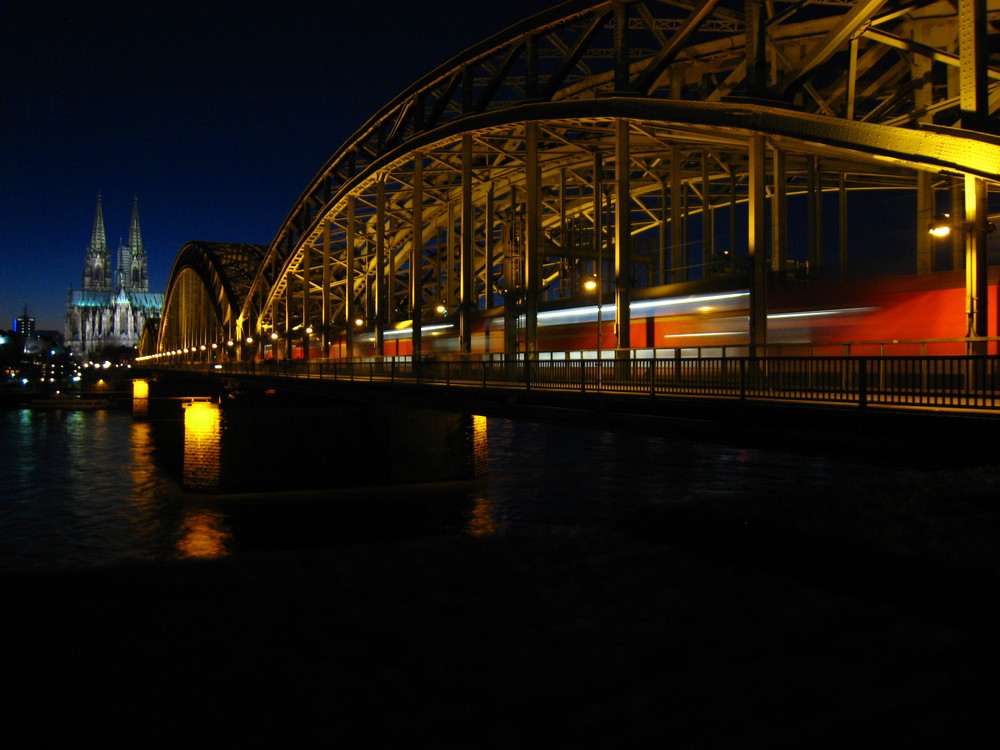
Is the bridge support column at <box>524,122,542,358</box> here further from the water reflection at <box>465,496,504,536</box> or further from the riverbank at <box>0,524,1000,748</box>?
the riverbank at <box>0,524,1000,748</box>

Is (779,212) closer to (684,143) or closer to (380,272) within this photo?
(684,143)

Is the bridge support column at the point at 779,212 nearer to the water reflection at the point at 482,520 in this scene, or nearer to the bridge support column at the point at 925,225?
the bridge support column at the point at 925,225

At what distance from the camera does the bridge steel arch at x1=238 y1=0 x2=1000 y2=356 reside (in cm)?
1916

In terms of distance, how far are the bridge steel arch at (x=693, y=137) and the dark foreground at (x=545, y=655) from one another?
783 cm

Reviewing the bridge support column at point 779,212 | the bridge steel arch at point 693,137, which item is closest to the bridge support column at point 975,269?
the bridge steel arch at point 693,137

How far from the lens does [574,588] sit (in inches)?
607

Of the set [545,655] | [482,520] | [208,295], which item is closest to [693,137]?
[482,520]

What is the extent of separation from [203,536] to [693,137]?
2331cm

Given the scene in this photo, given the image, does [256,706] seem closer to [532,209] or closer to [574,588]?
[574,588]

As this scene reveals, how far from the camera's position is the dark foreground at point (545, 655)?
8.99m

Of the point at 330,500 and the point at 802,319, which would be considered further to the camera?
the point at 330,500

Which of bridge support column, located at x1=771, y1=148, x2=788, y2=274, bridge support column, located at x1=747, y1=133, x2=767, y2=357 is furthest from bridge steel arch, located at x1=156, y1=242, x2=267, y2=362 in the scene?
A: bridge support column, located at x1=747, y1=133, x2=767, y2=357

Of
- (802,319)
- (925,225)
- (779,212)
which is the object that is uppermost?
(779,212)

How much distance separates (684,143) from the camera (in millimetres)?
37250
